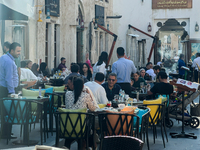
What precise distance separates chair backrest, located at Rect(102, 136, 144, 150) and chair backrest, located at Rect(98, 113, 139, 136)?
178 cm

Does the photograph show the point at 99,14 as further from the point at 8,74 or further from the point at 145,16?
the point at 8,74

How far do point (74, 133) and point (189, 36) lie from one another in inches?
819

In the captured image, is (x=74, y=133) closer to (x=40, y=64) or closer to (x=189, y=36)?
(x=40, y=64)

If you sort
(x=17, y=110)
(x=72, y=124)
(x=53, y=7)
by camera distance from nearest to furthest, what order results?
(x=72, y=124), (x=17, y=110), (x=53, y=7)

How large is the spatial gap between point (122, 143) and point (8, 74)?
408cm

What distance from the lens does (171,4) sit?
24.8 m

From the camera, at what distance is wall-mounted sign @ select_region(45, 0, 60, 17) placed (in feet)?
47.6

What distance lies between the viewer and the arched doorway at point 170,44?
2942cm

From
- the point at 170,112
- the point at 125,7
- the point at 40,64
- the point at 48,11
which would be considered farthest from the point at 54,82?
the point at 125,7

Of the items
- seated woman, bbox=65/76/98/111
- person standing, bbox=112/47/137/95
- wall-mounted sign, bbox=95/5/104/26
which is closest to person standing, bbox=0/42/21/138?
seated woman, bbox=65/76/98/111

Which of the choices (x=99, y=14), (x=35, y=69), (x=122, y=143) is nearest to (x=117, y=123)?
(x=122, y=143)

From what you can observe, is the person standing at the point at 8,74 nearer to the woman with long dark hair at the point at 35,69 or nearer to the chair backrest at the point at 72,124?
the chair backrest at the point at 72,124

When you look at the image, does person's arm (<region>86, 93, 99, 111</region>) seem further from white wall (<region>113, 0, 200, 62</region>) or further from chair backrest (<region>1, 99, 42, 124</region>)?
white wall (<region>113, 0, 200, 62</region>)

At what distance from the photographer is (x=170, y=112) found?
891cm
